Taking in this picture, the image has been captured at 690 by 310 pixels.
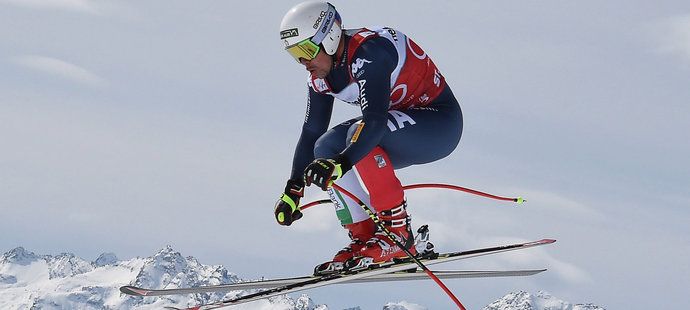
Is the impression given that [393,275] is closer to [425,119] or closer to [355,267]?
[355,267]

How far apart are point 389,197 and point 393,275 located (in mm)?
1234

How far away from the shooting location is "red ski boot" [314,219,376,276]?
9.47m

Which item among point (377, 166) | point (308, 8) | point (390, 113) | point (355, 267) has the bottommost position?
point (355, 267)

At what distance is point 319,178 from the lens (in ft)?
27.7

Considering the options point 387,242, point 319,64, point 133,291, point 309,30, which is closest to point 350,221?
point 387,242

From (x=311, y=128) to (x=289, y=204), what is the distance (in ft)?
2.99

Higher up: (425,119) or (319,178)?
(425,119)

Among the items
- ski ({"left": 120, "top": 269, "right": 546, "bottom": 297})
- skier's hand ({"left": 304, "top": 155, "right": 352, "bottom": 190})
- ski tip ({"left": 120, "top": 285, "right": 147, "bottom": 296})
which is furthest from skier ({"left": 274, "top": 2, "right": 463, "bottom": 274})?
ski tip ({"left": 120, "top": 285, "right": 147, "bottom": 296})

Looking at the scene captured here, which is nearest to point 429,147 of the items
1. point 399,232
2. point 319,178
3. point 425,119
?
point 425,119

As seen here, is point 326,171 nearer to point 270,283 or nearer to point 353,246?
point 353,246

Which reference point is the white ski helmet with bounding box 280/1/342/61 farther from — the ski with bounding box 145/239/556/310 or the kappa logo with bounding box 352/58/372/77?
the ski with bounding box 145/239/556/310

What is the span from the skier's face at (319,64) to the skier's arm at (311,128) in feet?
1.99

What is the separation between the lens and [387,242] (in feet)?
30.8

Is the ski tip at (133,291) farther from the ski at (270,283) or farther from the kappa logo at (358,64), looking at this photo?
the kappa logo at (358,64)
